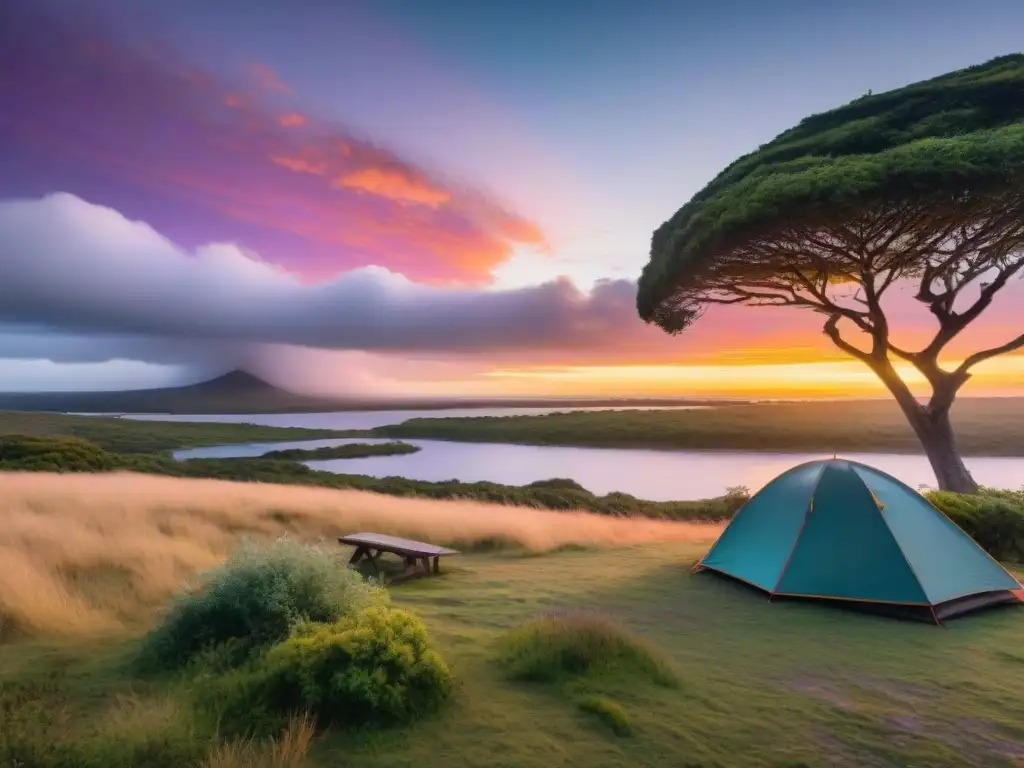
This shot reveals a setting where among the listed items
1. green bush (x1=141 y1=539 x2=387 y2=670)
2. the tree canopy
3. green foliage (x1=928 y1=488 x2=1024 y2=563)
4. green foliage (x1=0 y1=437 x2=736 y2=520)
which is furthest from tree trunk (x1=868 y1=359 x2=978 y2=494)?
green bush (x1=141 y1=539 x2=387 y2=670)

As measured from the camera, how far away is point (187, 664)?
6.35 meters

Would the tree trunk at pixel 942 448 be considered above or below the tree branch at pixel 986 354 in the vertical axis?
below

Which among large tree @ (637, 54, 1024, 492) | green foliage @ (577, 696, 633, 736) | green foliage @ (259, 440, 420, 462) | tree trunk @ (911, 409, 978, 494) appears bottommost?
green foliage @ (259, 440, 420, 462)

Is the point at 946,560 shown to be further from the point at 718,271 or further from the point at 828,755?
the point at 718,271

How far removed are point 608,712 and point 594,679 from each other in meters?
0.71

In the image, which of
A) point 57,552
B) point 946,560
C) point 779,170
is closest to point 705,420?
point 779,170

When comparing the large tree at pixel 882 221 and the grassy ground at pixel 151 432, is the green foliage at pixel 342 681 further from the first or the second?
the grassy ground at pixel 151 432

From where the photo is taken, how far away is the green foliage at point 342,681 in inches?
210

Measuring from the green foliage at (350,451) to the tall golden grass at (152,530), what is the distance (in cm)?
3492

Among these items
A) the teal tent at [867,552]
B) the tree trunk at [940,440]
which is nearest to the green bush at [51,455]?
the teal tent at [867,552]

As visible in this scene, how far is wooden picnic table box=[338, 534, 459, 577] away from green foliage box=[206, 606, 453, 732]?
4.92 metres

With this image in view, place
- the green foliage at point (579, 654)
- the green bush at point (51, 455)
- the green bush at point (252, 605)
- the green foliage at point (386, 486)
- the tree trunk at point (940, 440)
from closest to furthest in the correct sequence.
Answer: the green foliage at point (579, 654) < the green bush at point (252, 605) < the tree trunk at point (940, 440) < the green foliage at point (386, 486) < the green bush at point (51, 455)

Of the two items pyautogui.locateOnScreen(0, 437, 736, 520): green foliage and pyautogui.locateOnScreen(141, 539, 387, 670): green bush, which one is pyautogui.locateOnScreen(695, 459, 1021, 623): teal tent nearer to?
pyautogui.locateOnScreen(141, 539, 387, 670): green bush

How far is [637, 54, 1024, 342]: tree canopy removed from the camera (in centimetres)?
1337
